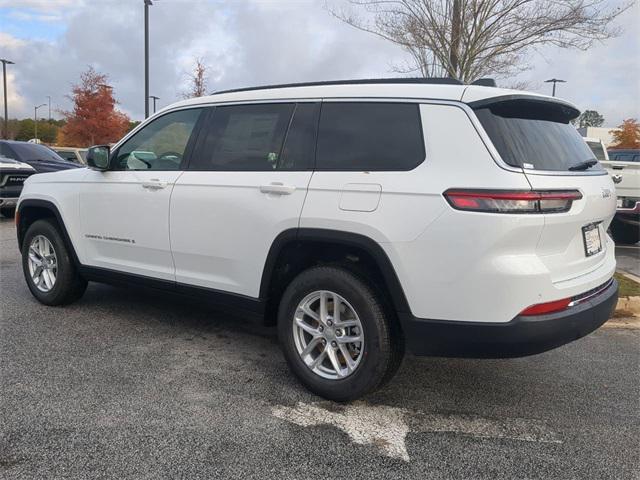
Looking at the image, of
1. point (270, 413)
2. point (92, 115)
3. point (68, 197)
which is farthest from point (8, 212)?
point (92, 115)

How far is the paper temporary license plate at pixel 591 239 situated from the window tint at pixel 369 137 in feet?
3.43

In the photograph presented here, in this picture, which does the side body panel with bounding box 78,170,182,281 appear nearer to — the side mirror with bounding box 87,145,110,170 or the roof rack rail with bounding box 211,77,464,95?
the side mirror with bounding box 87,145,110,170

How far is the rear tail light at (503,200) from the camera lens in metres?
2.76

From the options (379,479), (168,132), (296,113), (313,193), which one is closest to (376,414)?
(379,479)

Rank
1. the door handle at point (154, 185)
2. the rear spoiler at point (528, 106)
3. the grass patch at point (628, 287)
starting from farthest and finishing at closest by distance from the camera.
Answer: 1. the grass patch at point (628, 287)
2. the door handle at point (154, 185)
3. the rear spoiler at point (528, 106)

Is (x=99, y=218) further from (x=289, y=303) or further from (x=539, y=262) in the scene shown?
(x=539, y=262)

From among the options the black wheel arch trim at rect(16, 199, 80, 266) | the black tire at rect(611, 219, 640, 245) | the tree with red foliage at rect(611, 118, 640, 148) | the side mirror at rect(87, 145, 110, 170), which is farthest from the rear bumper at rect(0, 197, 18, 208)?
the tree with red foliage at rect(611, 118, 640, 148)

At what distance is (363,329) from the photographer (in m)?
3.16

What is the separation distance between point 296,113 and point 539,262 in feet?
5.81

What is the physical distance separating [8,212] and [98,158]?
886 cm

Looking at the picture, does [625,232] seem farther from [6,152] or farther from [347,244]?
[6,152]

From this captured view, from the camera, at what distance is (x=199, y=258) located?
3.96 meters

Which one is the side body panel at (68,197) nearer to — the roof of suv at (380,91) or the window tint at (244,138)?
the window tint at (244,138)

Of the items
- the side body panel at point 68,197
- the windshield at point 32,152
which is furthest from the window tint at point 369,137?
the windshield at point 32,152
